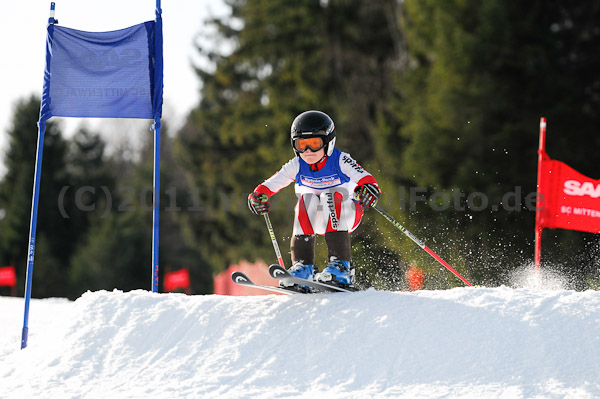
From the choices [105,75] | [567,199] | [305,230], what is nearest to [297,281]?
[305,230]

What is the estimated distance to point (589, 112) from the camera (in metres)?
14.5

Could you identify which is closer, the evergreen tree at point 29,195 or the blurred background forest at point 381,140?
the blurred background forest at point 381,140

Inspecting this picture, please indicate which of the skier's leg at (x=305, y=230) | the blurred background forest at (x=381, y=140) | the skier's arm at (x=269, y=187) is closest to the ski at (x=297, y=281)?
the skier's leg at (x=305, y=230)

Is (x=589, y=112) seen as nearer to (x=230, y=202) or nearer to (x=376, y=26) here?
(x=376, y=26)

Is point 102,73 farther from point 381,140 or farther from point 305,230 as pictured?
point 381,140

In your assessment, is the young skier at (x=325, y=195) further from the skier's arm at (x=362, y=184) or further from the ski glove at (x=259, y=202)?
the ski glove at (x=259, y=202)

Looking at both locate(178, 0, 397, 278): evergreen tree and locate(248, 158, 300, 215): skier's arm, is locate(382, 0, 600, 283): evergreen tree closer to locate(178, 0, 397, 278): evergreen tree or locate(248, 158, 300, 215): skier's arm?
locate(178, 0, 397, 278): evergreen tree

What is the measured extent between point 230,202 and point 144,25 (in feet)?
57.4

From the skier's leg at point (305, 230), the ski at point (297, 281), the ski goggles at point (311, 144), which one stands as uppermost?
the ski goggles at point (311, 144)

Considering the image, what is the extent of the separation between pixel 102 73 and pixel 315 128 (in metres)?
2.29

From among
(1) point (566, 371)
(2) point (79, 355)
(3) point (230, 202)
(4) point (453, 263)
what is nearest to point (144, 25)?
(2) point (79, 355)

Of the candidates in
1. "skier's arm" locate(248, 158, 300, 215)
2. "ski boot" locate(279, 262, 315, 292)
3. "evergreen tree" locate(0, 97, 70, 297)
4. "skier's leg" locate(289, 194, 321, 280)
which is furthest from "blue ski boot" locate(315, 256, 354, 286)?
"evergreen tree" locate(0, 97, 70, 297)

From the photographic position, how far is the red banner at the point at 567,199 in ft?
25.9

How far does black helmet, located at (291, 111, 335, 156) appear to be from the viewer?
539cm
